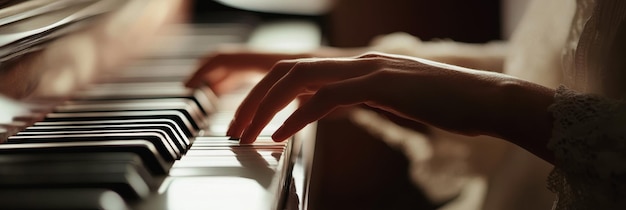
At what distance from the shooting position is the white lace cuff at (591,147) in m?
0.64

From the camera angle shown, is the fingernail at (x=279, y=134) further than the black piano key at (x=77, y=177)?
Yes

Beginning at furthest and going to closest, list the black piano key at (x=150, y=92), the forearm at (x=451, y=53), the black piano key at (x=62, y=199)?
the forearm at (x=451, y=53) → the black piano key at (x=150, y=92) → the black piano key at (x=62, y=199)

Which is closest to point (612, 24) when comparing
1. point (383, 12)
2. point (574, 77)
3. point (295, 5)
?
point (574, 77)

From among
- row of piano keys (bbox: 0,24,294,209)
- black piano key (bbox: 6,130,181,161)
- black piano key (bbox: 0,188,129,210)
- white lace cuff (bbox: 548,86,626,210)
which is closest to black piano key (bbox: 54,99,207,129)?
row of piano keys (bbox: 0,24,294,209)

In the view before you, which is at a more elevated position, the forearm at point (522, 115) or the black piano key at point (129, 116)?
the black piano key at point (129, 116)

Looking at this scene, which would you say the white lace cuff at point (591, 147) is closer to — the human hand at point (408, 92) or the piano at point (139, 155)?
the human hand at point (408, 92)

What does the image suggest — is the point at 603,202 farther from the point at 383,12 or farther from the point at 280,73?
the point at 383,12

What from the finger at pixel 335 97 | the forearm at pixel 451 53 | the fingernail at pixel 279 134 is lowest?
the forearm at pixel 451 53

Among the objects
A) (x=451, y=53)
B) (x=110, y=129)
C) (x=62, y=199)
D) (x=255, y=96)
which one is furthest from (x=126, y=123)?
(x=451, y=53)

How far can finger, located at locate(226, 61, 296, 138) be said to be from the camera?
767 mm

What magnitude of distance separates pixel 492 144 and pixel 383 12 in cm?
107

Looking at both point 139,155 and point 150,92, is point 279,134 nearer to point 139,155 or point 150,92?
point 139,155

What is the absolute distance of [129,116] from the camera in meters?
0.80

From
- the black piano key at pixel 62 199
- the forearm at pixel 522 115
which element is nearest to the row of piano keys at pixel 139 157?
the black piano key at pixel 62 199
